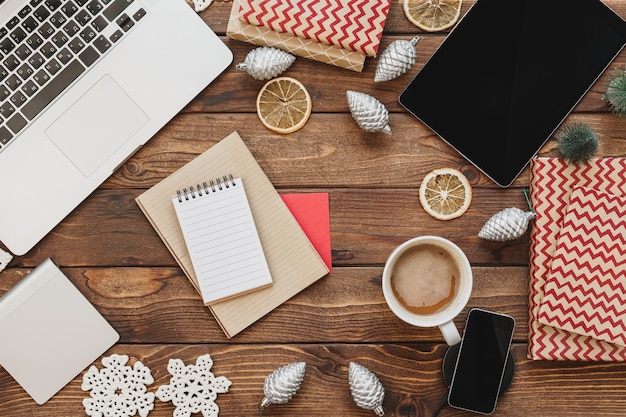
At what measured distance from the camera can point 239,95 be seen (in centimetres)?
92

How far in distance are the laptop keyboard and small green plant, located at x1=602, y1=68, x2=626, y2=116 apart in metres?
0.71

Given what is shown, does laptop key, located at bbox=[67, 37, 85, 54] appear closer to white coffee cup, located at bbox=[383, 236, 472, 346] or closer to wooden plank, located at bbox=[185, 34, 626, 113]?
wooden plank, located at bbox=[185, 34, 626, 113]

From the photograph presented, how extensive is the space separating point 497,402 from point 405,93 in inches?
19.7

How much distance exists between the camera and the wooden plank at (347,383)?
0.90m

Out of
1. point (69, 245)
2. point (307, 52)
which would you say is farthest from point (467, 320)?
point (69, 245)

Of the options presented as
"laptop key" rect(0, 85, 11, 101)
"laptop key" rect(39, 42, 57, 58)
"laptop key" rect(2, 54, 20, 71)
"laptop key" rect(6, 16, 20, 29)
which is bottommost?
"laptop key" rect(0, 85, 11, 101)

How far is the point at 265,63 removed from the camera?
87 cm

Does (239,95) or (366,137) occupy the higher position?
(239,95)

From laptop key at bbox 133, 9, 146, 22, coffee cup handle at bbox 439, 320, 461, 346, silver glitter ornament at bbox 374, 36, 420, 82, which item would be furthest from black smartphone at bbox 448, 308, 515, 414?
laptop key at bbox 133, 9, 146, 22

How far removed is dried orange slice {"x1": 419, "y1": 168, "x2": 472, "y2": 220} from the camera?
2.97 feet

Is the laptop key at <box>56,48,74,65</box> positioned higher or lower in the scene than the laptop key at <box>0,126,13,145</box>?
higher

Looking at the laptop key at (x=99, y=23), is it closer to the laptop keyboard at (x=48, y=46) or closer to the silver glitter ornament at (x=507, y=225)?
the laptop keyboard at (x=48, y=46)

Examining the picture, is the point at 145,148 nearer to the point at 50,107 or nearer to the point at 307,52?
the point at 50,107

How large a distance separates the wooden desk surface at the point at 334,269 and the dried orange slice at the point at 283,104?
0.05 feet
